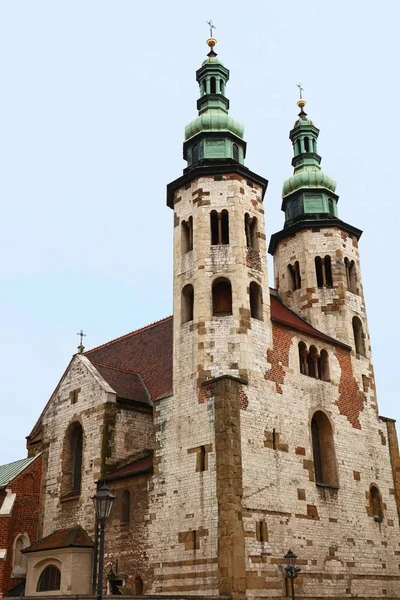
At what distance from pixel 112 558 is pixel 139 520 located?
1989 mm

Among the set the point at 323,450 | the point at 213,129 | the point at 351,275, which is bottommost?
the point at 323,450

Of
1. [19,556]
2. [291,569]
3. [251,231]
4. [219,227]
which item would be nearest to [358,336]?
[251,231]

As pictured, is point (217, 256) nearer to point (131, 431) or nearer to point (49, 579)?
point (131, 431)

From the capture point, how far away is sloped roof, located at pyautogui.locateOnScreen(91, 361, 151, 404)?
29312 mm

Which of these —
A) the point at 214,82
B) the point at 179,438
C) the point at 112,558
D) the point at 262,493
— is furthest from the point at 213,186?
the point at 112,558

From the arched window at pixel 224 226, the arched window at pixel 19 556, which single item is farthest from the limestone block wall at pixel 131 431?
the arched window at pixel 224 226

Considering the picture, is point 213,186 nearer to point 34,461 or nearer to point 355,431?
point 355,431

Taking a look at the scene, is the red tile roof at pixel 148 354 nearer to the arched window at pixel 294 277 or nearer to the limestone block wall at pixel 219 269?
the limestone block wall at pixel 219 269

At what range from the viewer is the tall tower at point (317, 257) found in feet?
105

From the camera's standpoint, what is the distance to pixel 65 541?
25.7 m

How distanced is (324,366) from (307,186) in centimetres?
1107

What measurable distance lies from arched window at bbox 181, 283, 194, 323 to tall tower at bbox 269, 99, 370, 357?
7.44 m

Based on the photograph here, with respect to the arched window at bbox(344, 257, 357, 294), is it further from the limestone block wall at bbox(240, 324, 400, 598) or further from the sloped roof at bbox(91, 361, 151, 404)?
the sloped roof at bbox(91, 361, 151, 404)

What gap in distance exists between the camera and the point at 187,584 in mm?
21938
